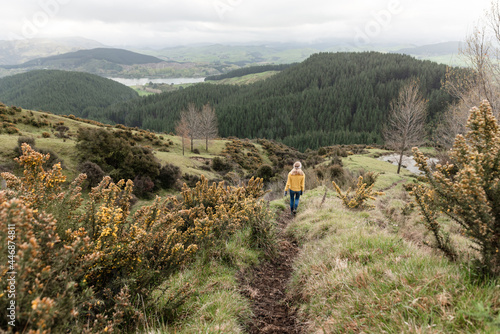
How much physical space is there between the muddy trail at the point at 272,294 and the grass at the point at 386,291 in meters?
0.23

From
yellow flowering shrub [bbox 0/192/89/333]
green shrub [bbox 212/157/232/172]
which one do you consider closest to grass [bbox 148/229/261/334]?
yellow flowering shrub [bbox 0/192/89/333]

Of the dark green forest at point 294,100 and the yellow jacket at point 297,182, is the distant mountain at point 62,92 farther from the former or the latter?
the yellow jacket at point 297,182

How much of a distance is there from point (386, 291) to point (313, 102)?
122 m

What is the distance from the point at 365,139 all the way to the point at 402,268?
9296 cm

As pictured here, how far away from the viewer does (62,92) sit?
152500mm

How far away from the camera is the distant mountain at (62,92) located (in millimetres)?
141125

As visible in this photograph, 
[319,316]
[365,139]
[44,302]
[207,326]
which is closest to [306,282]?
[319,316]

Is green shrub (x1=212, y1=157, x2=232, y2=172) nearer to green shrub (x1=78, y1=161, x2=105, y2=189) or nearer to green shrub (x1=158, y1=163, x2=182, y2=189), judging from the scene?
green shrub (x1=158, y1=163, x2=182, y2=189)

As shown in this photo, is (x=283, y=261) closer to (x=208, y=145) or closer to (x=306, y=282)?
(x=306, y=282)

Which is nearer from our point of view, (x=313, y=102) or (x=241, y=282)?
(x=241, y=282)

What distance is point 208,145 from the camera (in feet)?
157

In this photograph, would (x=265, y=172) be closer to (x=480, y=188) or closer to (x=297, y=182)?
(x=297, y=182)

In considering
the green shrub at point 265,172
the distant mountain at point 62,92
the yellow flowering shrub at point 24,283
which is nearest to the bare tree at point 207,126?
the green shrub at point 265,172

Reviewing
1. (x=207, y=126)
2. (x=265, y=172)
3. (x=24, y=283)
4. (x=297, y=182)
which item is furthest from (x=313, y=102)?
(x=24, y=283)
